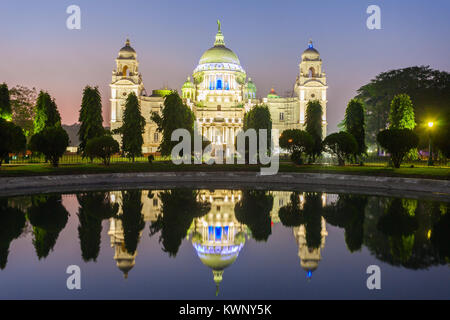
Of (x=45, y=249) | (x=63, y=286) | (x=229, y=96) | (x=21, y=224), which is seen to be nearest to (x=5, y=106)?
(x=21, y=224)

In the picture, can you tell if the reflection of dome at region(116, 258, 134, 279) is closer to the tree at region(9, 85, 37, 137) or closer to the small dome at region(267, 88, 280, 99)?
the tree at region(9, 85, 37, 137)

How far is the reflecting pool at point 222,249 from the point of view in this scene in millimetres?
7273

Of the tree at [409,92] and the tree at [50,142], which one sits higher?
the tree at [409,92]

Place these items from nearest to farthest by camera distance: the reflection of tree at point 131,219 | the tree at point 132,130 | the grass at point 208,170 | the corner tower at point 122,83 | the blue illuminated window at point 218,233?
the reflection of tree at point 131,219, the blue illuminated window at point 218,233, the grass at point 208,170, the tree at point 132,130, the corner tower at point 122,83

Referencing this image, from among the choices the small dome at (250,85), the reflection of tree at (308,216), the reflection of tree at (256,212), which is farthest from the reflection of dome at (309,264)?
the small dome at (250,85)

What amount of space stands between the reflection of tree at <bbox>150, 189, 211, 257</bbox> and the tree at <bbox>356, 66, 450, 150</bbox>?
45.0m

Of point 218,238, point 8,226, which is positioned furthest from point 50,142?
point 218,238

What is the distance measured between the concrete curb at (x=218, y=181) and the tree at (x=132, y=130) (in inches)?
561

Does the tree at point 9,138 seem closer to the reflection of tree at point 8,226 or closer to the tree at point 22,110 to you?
the reflection of tree at point 8,226

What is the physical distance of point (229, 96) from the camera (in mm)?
93875

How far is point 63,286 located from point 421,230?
425 inches

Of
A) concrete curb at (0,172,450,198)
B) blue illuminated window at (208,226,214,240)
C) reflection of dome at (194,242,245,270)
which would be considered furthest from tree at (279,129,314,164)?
reflection of dome at (194,242,245,270)

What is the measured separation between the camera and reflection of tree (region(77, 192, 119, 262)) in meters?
9.95
